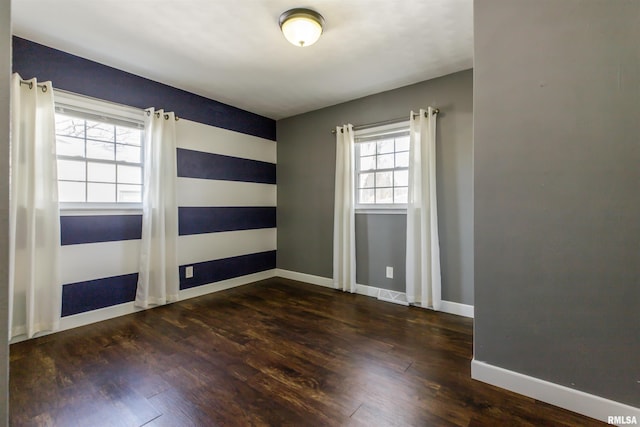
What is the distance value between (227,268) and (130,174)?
1653mm

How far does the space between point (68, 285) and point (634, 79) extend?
4.29 metres

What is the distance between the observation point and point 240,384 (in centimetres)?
177

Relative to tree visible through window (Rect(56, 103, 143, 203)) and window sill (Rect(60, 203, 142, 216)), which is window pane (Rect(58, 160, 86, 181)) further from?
window sill (Rect(60, 203, 142, 216))

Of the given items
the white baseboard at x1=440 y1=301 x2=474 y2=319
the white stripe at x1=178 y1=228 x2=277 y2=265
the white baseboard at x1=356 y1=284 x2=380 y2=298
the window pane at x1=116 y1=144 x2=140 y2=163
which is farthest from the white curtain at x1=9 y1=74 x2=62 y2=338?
the white baseboard at x1=440 y1=301 x2=474 y2=319

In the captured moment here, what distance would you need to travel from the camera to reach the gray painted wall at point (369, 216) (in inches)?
114

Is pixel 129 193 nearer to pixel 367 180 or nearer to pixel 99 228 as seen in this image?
pixel 99 228

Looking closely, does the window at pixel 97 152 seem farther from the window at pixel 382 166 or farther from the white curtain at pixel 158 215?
the window at pixel 382 166

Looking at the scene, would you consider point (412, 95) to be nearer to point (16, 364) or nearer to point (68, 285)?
point (68, 285)

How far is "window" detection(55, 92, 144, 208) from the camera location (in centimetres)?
258

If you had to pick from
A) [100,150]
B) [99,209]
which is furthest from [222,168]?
[99,209]

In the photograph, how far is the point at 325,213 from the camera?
4008 mm

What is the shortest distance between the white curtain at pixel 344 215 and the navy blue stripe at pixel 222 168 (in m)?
1.30

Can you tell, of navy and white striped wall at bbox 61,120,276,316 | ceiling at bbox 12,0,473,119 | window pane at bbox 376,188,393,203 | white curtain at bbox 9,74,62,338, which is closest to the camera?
ceiling at bbox 12,0,473,119

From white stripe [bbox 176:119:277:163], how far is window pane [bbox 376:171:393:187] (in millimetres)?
1827
